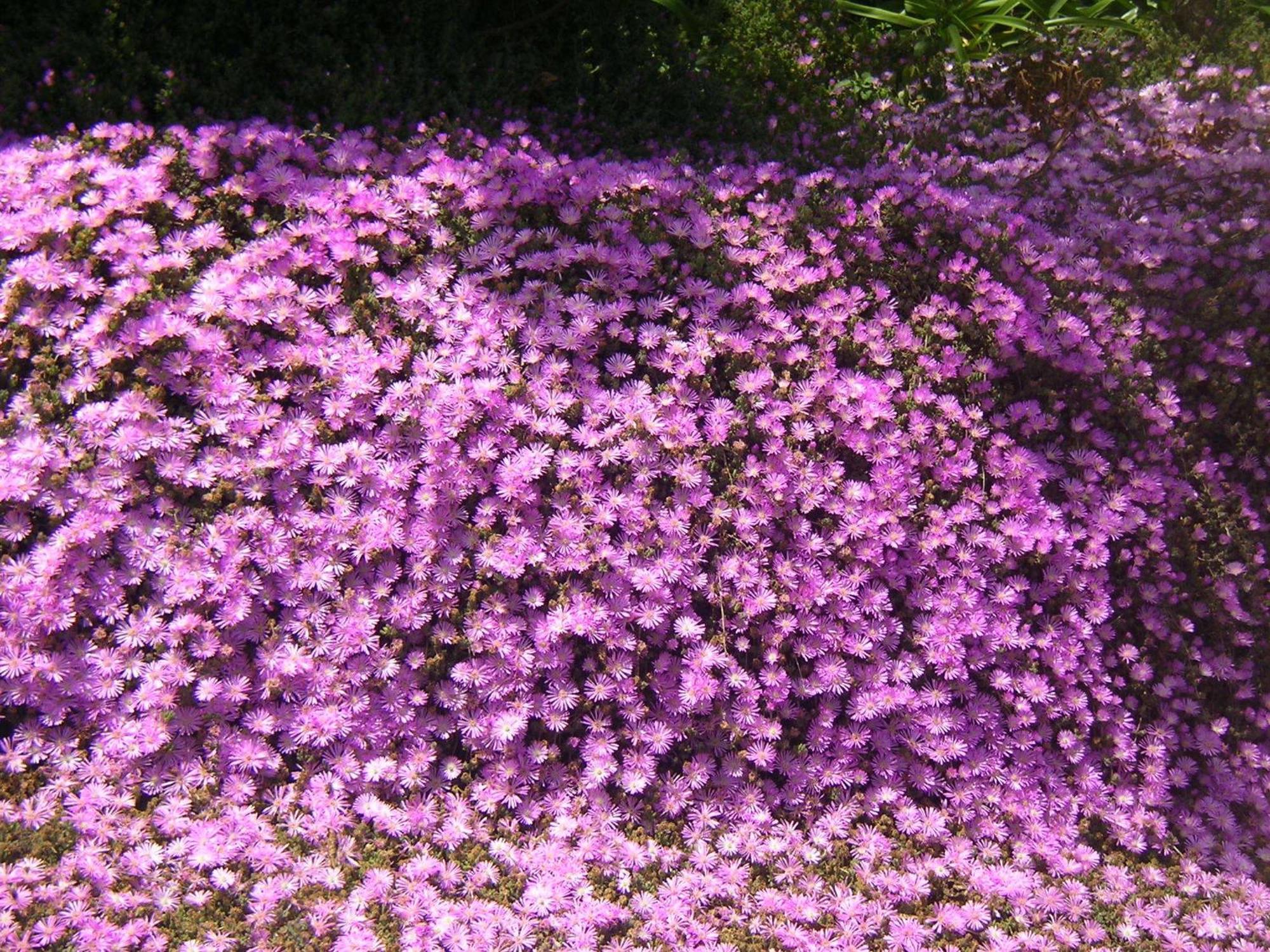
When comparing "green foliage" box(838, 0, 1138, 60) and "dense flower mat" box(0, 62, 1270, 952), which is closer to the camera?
"dense flower mat" box(0, 62, 1270, 952)

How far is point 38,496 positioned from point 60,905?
127 centimetres

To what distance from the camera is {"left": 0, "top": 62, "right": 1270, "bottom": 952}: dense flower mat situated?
289 centimetres

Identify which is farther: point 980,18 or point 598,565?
point 980,18

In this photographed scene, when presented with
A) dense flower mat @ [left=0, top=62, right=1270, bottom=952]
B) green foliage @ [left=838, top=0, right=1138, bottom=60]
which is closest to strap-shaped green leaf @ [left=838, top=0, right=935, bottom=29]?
green foliage @ [left=838, top=0, right=1138, bottom=60]

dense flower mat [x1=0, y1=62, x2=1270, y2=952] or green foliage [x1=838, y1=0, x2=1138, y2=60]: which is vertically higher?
green foliage [x1=838, y1=0, x2=1138, y2=60]

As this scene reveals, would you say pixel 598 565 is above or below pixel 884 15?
below

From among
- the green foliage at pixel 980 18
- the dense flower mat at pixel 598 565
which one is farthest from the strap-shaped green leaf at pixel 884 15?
the dense flower mat at pixel 598 565

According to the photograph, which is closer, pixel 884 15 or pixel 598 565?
pixel 598 565

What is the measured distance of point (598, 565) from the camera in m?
3.17

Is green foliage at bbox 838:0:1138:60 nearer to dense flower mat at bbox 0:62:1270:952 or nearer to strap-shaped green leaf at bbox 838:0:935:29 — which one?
strap-shaped green leaf at bbox 838:0:935:29

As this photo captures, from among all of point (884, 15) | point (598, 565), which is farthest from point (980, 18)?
point (598, 565)

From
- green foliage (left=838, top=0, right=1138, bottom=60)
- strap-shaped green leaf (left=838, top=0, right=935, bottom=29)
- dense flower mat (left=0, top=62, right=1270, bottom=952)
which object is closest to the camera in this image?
dense flower mat (left=0, top=62, right=1270, bottom=952)

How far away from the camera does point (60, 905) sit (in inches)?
104

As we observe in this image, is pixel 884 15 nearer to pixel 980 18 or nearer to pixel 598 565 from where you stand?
pixel 980 18
